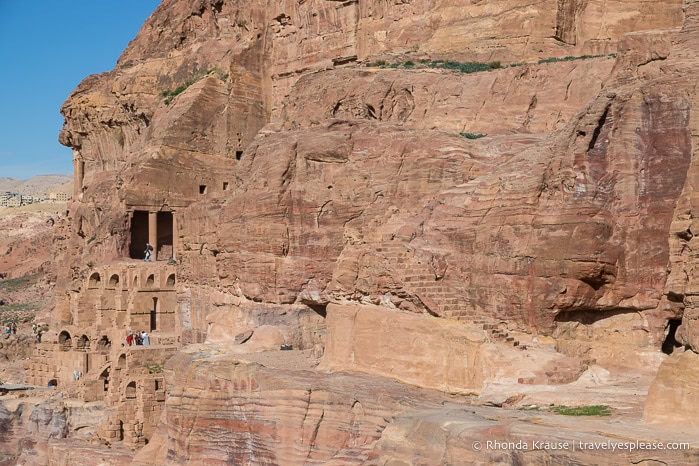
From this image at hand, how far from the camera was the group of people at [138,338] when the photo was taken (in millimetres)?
39750

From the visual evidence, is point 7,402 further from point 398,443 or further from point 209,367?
point 398,443

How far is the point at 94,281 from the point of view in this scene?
150ft

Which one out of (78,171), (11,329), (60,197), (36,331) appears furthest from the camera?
(60,197)

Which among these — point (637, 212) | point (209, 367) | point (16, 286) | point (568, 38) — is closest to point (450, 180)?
point (637, 212)

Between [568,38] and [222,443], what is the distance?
785 inches

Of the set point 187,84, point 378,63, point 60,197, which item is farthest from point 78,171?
point 60,197

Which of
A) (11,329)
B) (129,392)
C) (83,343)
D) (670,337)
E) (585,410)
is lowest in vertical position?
(129,392)

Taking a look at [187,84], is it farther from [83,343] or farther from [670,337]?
[670,337]

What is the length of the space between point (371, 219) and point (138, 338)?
1649 centimetres

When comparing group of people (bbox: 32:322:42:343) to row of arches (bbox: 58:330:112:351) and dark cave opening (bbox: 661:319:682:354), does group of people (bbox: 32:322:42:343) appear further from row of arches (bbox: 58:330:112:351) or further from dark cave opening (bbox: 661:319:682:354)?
dark cave opening (bbox: 661:319:682:354)

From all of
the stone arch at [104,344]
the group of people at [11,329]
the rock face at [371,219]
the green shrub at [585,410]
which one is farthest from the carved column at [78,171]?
the green shrub at [585,410]

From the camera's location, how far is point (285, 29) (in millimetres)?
47094

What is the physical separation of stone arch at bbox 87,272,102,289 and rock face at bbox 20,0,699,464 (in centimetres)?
5

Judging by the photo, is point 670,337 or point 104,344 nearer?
point 670,337
